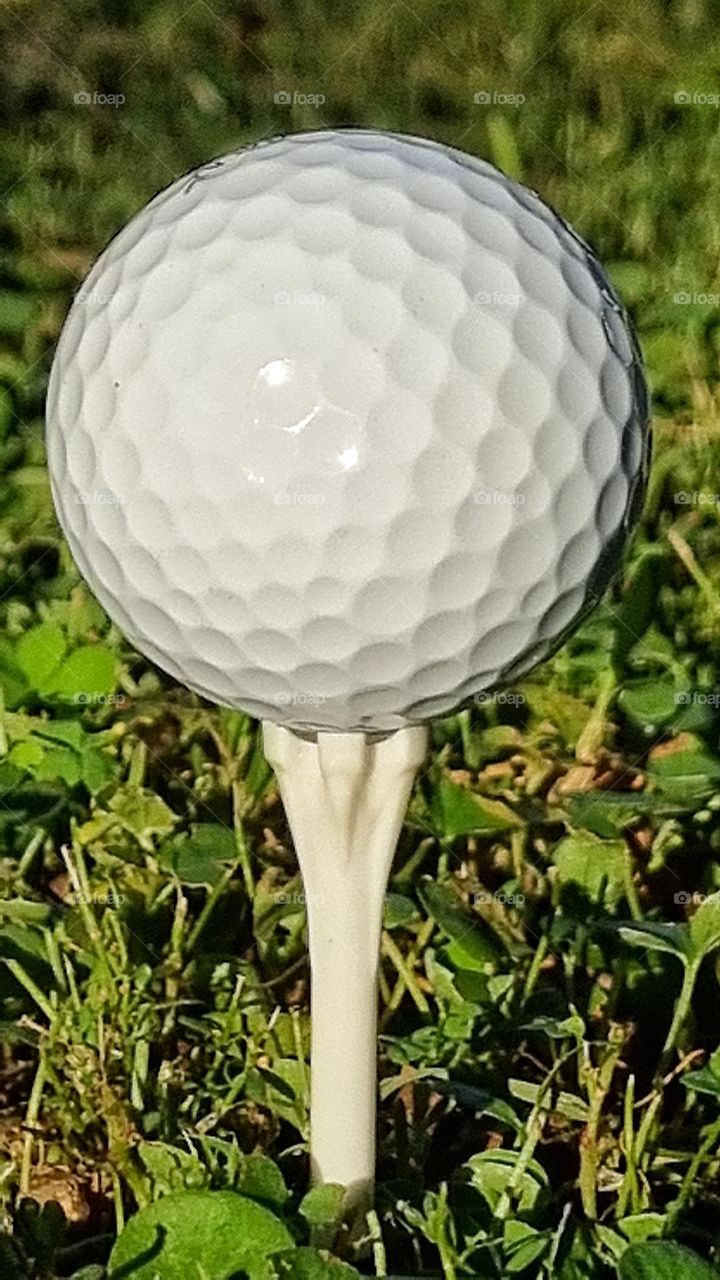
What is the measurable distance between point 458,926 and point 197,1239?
290 mm

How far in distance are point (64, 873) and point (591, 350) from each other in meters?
0.68

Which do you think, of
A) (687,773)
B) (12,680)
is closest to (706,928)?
(687,773)

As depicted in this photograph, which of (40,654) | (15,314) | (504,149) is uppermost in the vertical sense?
(504,149)

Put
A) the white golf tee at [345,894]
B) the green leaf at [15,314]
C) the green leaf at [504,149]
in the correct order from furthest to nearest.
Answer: the green leaf at [504,149], the green leaf at [15,314], the white golf tee at [345,894]

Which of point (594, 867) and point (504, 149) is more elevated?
point (504, 149)

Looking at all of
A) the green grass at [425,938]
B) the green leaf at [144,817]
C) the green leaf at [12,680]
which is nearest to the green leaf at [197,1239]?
the green grass at [425,938]

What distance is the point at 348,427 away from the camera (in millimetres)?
753

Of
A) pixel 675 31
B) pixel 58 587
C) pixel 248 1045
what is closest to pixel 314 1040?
pixel 248 1045

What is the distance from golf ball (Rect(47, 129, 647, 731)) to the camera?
76cm

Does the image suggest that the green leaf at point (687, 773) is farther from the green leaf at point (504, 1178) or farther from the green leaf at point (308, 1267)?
the green leaf at point (308, 1267)

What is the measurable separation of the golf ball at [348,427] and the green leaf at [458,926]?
0.23m

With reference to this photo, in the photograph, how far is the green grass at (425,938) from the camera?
0.97 m

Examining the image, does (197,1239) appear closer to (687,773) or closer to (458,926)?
(458,926)

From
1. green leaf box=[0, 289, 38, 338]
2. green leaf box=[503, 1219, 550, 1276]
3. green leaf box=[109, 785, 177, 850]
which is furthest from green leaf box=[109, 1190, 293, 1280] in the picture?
green leaf box=[0, 289, 38, 338]
